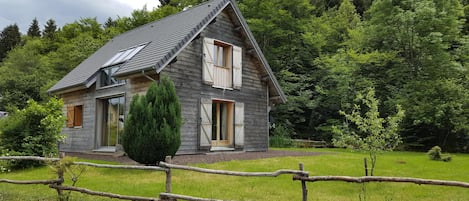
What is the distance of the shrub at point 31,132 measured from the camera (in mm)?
9992

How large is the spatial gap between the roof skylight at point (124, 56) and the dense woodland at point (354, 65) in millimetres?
7175

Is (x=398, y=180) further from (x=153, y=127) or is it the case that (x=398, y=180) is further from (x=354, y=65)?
(x=354, y=65)

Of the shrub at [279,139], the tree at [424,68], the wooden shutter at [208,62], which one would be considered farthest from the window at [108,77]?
the tree at [424,68]

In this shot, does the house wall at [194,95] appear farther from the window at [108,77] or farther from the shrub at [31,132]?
the shrub at [31,132]

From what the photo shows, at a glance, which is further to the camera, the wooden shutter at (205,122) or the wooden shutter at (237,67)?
the wooden shutter at (237,67)

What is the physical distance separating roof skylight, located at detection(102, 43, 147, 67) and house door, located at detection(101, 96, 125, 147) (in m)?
1.34

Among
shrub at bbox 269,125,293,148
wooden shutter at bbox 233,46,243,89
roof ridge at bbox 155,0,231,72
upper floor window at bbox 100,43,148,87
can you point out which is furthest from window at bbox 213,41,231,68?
shrub at bbox 269,125,293,148

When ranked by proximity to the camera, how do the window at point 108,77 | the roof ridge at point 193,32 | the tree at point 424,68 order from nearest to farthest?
the roof ridge at point 193,32, the window at point 108,77, the tree at point 424,68

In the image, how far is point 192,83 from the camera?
40.7ft

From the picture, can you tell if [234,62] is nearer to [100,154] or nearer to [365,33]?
[100,154]

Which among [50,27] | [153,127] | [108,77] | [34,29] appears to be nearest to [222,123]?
[108,77]

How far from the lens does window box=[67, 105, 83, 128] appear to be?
14734mm

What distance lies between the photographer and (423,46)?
19.9m

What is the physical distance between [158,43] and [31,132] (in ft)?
15.6
